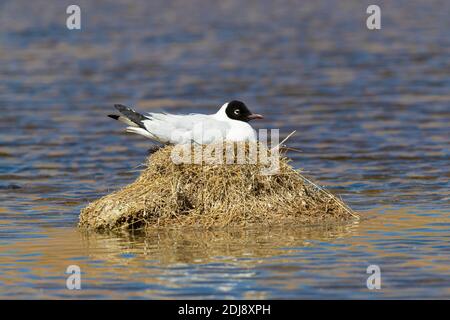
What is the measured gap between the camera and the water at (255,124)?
10.7 m

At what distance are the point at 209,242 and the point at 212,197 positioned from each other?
914 millimetres

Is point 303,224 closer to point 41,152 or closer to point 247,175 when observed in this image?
point 247,175

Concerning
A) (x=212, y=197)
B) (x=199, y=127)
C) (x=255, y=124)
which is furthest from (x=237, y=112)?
(x=255, y=124)

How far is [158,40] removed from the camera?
1433 inches

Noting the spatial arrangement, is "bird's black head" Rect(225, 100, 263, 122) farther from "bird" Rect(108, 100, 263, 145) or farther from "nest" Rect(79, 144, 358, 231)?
"nest" Rect(79, 144, 358, 231)

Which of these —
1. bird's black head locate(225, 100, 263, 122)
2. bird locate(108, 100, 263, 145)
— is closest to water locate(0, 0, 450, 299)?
bird locate(108, 100, 263, 145)

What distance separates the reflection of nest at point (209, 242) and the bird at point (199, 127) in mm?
1217

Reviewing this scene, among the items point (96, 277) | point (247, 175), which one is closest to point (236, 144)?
point (247, 175)

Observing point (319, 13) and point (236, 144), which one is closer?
point (236, 144)

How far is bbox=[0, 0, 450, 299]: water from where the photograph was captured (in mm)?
10672

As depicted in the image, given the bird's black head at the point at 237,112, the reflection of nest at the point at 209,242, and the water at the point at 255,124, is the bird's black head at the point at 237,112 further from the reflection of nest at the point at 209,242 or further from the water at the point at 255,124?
the reflection of nest at the point at 209,242

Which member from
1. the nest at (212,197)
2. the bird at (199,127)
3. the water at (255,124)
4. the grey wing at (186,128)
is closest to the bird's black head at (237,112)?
the bird at (199,127)

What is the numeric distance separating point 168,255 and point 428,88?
15846 mm

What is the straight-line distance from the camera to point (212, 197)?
42.1 ft
